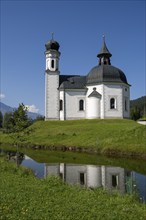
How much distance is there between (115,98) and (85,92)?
23.1 ft

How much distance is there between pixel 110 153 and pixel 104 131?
9.57 meters

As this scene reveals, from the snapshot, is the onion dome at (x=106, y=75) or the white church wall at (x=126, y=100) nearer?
the onion dome at (x=106, y=75)

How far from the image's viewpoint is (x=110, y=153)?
113 ft

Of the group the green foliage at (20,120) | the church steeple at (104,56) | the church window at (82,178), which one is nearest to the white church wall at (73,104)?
the church steeple at (104,56)

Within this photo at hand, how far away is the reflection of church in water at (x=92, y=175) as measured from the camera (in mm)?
19469

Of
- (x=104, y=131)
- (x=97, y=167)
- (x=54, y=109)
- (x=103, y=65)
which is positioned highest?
(x=103, y=65)

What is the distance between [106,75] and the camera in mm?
63250

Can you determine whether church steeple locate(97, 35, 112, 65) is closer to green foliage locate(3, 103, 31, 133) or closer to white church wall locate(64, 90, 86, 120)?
white church wall locate(64, 90, 86, 120)

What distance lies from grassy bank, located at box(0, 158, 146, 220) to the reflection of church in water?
4.85 metres

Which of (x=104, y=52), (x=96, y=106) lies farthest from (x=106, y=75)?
(x=104, y=52)

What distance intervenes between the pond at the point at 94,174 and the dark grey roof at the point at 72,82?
36840 millimetres

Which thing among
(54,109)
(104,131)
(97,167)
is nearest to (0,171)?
(97,167)

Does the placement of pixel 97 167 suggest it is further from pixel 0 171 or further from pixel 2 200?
pixel 2 200

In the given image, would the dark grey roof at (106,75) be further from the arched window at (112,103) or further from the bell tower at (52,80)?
the bell tower at (52,80)
